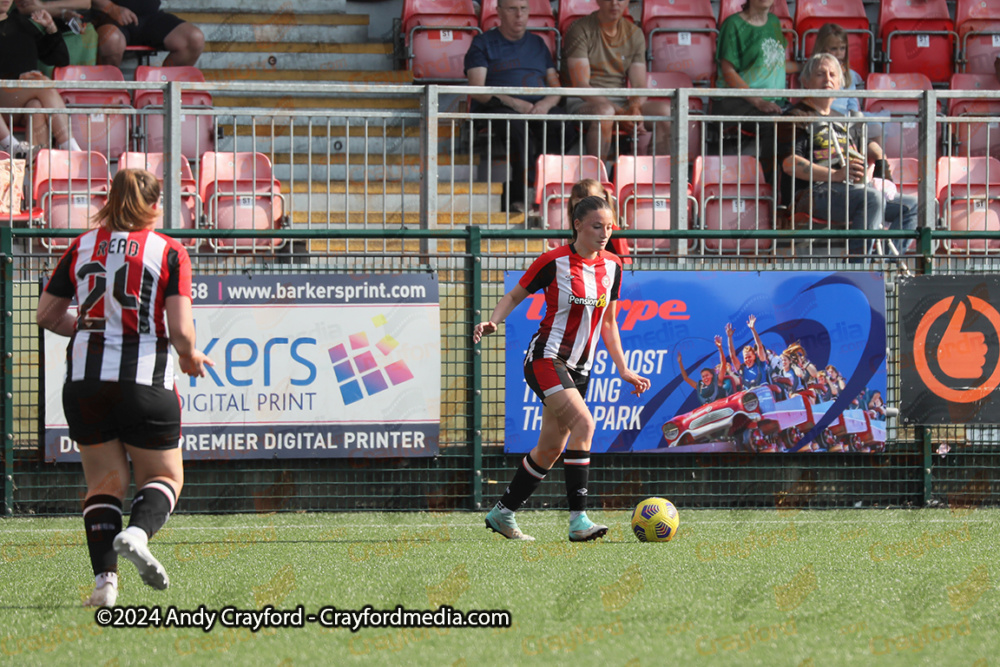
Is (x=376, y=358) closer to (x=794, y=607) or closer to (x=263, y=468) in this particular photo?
(x=263, y=468)

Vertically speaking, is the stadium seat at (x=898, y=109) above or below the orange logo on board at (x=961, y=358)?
above

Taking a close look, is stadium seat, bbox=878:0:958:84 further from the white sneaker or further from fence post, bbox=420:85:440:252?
the white sneaker

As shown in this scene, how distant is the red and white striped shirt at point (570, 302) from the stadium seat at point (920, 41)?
8182mm

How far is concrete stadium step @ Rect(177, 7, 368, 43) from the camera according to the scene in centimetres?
1380

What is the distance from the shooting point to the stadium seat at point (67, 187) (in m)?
9.02

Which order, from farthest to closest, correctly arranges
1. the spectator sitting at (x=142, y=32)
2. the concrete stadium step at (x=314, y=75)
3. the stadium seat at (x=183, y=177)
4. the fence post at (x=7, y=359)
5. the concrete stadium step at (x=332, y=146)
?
the concrete stadium step at (x=314, y=75) < the spectator sitting at (x=142, y=32) < the concrete stadium step at (x=332, y=146) < the stadium seat at (x=183, y=177) < the fence post at (x=7, y=359)

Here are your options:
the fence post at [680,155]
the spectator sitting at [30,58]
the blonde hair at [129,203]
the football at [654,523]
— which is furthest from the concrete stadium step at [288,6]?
the blonde hair at [129,203]

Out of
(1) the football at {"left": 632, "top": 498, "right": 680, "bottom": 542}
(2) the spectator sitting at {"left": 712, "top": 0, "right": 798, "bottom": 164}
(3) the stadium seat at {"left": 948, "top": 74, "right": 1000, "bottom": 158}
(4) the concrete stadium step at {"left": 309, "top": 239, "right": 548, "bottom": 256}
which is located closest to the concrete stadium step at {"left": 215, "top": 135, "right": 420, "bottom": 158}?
(4) the concrete stadium step at {"left": 309, "top": 239, "right": 548, "bottom": 256}

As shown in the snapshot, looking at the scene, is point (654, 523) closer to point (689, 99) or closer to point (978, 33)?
point (689, 99)

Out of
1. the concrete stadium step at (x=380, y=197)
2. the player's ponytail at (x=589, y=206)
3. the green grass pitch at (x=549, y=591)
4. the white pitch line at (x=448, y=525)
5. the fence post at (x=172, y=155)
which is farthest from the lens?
the concrete stadium step at (x=380, y=197)

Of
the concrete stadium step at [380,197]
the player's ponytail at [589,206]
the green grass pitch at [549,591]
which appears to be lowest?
the green grass pitch at [549,591]

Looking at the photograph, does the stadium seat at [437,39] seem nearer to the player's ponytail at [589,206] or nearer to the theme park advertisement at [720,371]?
the theme park advertisement at [720,371]

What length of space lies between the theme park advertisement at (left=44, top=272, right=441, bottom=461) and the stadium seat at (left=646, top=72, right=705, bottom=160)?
2849 mm

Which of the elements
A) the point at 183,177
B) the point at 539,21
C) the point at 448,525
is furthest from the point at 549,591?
the point at 539,21
